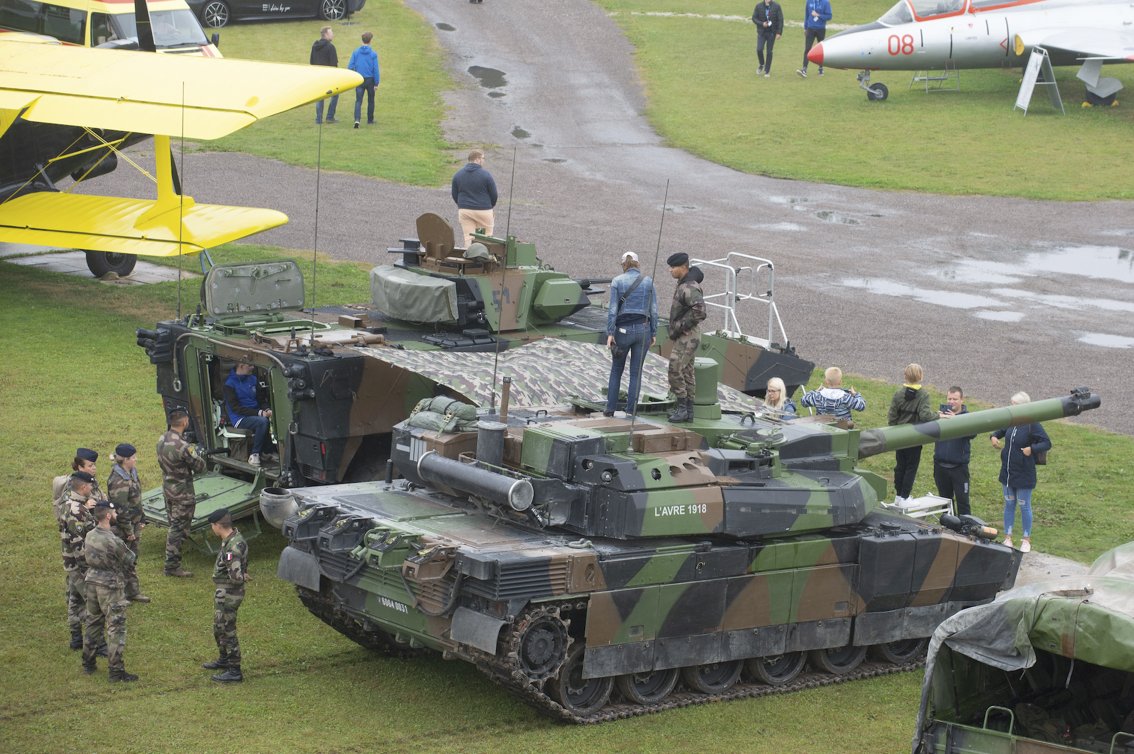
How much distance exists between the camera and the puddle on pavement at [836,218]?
29.8m

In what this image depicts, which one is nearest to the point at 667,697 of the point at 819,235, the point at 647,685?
→ the point at 647,685

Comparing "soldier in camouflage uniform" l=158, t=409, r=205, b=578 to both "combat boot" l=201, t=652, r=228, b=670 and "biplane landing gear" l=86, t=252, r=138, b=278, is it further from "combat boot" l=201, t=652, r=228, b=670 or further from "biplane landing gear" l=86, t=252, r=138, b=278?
"biplane landing gear" l=86, t=252, r=138, b=278

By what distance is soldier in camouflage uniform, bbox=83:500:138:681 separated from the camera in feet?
39.5

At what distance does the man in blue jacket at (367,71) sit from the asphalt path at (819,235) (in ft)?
3.33

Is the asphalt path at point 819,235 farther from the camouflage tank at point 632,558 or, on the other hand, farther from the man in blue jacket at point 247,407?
the camouflage tank at point 632,558

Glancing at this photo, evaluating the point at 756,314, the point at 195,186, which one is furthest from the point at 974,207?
the point at 195,186

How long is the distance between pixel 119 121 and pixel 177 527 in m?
7.63

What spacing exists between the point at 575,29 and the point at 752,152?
1208 centimetres

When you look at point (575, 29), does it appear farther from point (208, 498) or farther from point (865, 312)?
point (208, 498)

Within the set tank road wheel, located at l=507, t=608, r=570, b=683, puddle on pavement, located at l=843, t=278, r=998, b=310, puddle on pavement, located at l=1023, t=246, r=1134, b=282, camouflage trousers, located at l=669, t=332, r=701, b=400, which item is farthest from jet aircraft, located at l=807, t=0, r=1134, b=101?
tank road wheel, located at l=507, t=608, r=570, b=683

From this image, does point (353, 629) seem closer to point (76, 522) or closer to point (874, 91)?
point (76, 522)

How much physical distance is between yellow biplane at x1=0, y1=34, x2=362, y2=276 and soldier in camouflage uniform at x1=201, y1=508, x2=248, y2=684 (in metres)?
7.57

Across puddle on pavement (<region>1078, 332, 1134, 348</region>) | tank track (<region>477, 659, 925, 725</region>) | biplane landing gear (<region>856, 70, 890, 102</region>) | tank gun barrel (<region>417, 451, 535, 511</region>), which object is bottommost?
tank track (<region>477, 659, 925, 725</region>)

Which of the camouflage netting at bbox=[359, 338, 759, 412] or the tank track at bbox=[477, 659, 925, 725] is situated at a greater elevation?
the camouflage netting at bbox=[359, 338, 759, 412]
